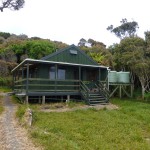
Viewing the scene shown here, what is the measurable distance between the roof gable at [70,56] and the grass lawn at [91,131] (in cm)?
690

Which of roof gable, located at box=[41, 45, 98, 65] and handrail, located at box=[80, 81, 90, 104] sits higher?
roof gable, located at box=[41, 45, 98, 65]

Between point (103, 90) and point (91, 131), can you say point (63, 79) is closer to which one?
point (103, 90)

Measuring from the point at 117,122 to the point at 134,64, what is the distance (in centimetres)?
1230

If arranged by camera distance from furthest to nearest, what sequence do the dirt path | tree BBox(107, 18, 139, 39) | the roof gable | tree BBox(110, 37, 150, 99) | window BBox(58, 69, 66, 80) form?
tree BBox(107, 18, 139, 39), tree BBox(110, 37, 150, 99), window BBox(58, 69, 66, 80), the roof gable, the dirt path

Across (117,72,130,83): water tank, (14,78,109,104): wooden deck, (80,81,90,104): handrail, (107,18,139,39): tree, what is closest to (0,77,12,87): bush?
(14,78,109,104): wooden deck

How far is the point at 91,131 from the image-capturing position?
36.6 feet

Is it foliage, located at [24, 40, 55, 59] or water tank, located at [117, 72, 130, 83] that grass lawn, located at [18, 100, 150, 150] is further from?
foliage, located at [24, 40, 55, 59]

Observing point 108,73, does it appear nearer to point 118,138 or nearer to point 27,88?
point 27,88

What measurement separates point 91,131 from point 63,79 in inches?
436

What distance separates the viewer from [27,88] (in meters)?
18.4

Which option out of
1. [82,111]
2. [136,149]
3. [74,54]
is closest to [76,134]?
[136,149]

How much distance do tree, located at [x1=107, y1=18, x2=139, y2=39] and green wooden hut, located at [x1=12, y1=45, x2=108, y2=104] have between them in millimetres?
35487

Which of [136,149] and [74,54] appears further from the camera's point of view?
[74,54]

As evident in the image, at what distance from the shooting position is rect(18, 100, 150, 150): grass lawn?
9.04 metres
